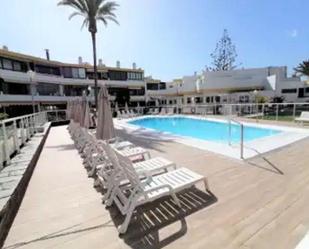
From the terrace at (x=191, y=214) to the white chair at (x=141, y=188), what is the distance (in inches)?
7.5

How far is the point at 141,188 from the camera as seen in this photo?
2.87m

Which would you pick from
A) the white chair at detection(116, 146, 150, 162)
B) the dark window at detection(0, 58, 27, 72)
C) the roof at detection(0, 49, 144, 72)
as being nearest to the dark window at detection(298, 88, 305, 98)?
the roof at detection(0, 49, 144, 72)

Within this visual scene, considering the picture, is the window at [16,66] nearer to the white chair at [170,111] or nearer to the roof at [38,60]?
the roof at [38,60]

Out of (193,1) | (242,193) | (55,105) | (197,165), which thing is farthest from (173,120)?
(55,105)

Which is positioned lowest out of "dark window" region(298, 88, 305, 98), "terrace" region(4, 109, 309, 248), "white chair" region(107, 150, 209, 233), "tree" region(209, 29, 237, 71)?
"terrace" region(4, 109, 309, 248)

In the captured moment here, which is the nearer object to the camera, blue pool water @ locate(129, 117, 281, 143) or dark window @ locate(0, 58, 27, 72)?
blue pool water @ locate(129, 117, 281, 143)

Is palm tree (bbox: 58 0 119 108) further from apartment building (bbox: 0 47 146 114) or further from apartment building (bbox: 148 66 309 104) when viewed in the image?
apartment building (bbox: 148 66 309 104)

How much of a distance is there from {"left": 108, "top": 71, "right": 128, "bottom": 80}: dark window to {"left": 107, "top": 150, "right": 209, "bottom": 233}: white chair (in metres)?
34.1

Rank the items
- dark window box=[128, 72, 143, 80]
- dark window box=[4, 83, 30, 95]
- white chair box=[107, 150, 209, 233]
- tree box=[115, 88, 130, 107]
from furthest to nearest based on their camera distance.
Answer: dark window box=[128, 72, 143, 80] < tree box=[115, 88, 130, 107] < dark window box=[4, 83, 30, 95] < white chair box=[107, 150, 209, 233]

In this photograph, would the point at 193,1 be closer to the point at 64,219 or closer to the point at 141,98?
the point at 64,219

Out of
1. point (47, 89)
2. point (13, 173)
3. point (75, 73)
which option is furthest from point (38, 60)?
point (13, 173)

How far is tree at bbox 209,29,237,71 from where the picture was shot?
42.6 m

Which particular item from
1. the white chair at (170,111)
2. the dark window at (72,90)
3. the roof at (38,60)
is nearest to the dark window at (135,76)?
the roof at (38,60)

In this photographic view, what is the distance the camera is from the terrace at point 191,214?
8.54 ft
